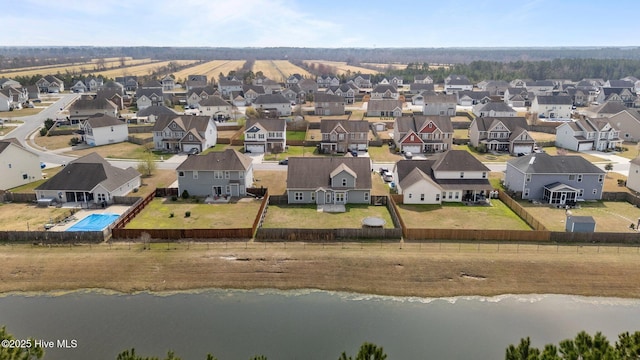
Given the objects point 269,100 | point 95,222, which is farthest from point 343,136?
point 95,222

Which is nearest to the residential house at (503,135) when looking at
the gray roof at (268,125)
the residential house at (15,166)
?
the gray roof at (268,125)

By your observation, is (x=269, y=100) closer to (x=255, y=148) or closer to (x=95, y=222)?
(x=255, y=148)

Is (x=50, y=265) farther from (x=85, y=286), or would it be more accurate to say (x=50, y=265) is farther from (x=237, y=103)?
(x=237, y=103)

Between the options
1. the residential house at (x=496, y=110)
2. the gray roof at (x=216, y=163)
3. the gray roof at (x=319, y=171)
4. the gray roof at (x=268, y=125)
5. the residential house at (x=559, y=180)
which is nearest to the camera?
the gray roof at (x=319, y=171)

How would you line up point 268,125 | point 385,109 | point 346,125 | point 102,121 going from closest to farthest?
point 268,125, point 346,125, point 102,121, point 385,109

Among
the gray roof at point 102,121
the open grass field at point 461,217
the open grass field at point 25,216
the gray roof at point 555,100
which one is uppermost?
the gray roof at point 555,100

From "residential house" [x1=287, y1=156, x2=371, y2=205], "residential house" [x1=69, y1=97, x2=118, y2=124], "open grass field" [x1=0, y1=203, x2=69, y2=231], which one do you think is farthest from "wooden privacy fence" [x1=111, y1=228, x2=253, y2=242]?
"residential house" [x1=69, y1=97, x2=118, y2=124]

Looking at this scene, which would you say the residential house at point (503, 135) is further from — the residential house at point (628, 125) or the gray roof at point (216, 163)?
the gray roof at point (216, 163)
